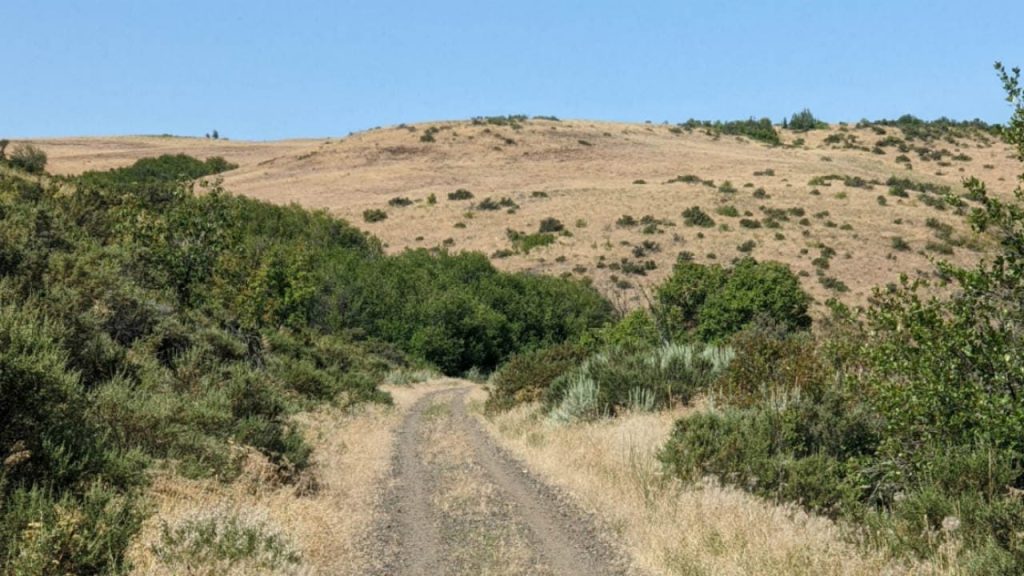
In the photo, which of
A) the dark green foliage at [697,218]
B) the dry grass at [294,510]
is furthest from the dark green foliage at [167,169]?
the dry grass at [294,510]

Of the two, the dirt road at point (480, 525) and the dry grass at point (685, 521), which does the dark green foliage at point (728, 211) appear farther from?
the dry grass at point (685, 521)

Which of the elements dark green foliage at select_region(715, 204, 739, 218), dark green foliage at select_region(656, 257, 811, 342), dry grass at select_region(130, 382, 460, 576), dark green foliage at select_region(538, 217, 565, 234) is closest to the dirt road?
dry grass at select_region(130, 382, 460, 576)

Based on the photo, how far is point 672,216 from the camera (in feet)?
228

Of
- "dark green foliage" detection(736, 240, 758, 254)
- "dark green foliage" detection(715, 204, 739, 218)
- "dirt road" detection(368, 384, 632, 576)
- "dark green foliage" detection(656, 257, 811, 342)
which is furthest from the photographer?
"dark green foliage" detection(715, 204, 739, 218)

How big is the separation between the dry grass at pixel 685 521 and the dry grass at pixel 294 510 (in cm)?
277

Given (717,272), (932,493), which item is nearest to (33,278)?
(932,493)

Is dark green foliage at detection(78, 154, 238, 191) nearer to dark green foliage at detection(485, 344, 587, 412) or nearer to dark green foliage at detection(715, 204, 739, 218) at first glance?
dark green foliage at detection(715, 204, 739, 218)

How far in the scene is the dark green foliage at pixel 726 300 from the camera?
108 feet

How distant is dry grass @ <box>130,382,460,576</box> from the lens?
703cm

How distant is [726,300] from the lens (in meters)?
33.8

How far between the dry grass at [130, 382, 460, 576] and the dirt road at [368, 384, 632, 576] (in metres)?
0.32

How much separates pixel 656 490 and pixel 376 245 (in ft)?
188

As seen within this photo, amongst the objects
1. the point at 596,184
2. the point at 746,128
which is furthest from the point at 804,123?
the point at 596,184

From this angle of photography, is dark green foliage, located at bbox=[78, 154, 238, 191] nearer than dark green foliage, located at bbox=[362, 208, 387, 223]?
No
